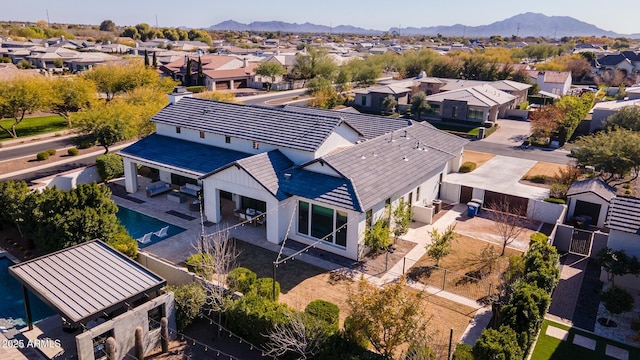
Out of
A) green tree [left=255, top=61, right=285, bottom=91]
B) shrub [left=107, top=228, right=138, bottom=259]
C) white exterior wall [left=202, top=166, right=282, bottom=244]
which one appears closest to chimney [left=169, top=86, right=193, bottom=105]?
white exterior wall [left=202, top=166, right=282, bottom=244]

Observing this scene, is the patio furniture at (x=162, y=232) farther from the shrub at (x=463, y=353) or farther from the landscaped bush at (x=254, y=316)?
the shrub at (x=463, y=353)

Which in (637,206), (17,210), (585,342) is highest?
(637,206)

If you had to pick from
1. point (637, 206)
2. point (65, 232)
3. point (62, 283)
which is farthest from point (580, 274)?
point (65, 232)

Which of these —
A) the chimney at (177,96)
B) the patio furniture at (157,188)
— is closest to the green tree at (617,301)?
the patio furniture at (157,188)

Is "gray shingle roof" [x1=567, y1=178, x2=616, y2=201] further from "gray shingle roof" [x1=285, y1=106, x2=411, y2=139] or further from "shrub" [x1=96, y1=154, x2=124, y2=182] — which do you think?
"shrub" [x1=96, y1=154, x2=124, y2=182]

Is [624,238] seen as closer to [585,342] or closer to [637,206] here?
[637,206]

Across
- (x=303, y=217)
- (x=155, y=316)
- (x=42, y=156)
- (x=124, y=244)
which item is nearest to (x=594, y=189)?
(x=303, y=217)
